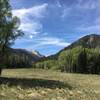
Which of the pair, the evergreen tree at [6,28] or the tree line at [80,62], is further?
the tree line at [80,62]

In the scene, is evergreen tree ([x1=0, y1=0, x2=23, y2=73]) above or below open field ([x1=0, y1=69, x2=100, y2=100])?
above

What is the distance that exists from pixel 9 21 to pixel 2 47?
12.8 feet

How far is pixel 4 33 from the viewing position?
48094 millimetres

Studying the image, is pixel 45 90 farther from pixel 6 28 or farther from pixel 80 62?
pixel 80 62

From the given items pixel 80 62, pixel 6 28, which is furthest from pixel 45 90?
pixel 80 62

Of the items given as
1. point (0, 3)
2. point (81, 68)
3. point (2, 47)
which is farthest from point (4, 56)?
point (81, 68)

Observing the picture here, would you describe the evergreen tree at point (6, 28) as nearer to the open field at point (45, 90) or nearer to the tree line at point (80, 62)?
the open field at point (45, 90)

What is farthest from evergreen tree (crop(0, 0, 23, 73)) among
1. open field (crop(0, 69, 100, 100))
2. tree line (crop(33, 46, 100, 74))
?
tree line (crop(33, 46, 100, 74))

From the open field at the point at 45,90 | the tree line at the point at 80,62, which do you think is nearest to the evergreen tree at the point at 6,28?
the open field at the point at 45,90

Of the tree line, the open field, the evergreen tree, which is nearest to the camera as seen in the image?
the open field

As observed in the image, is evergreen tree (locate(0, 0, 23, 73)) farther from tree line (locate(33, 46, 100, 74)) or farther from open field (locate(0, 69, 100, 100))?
tree line (locate(33, 46, 100, 74))

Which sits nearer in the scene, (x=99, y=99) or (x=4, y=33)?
(x=99, y=99)

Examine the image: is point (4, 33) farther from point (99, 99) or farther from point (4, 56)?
point (99, 99)

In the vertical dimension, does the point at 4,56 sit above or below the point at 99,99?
above
